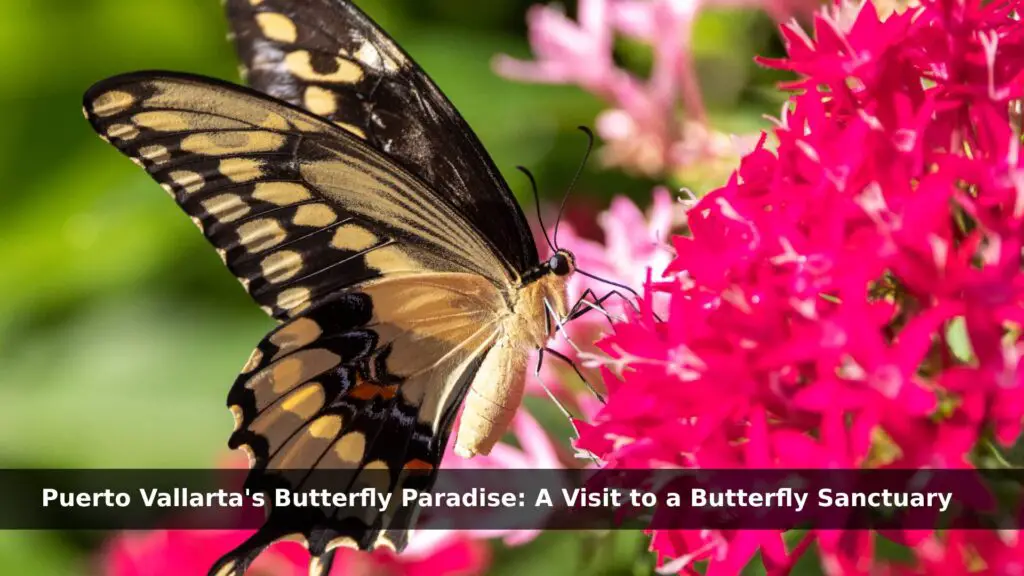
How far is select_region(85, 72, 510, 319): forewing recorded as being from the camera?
0.90m

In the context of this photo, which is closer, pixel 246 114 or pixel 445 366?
pixel 246 114

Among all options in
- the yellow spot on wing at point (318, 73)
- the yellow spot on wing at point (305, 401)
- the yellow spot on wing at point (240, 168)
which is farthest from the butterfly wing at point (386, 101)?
the yellow spot on wing at point (305, 401)

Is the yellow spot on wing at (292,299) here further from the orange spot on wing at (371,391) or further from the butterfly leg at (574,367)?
the butterfly leg at (574,367)

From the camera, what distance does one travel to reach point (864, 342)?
596 mm

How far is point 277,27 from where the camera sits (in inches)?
40.8

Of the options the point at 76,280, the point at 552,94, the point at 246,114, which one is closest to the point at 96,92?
the point at 246,114

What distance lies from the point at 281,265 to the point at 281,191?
7 cm

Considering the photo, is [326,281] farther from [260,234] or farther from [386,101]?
[386,101]

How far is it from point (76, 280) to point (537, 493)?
96cm

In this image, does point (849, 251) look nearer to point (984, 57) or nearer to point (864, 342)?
point (864, 342)

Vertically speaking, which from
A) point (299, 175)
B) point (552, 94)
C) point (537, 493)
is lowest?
point (537, 493)

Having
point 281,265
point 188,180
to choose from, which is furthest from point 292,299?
point 188,180

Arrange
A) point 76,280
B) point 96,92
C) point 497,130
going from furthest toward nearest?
point 76,280 → point 497,130 → point 96,92

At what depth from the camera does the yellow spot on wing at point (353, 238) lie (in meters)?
0.99
